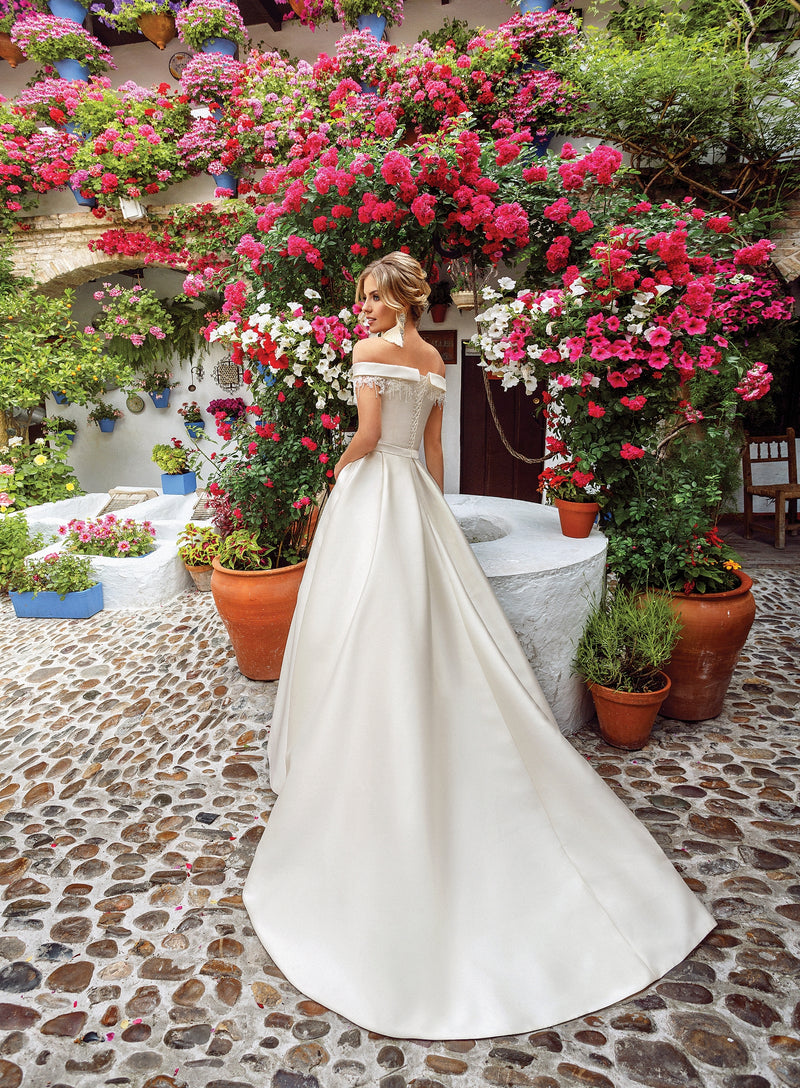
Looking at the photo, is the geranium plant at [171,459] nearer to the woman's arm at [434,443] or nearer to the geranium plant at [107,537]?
the geranium plant at [107,537]

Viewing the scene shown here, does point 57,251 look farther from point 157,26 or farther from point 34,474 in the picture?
point 34,474

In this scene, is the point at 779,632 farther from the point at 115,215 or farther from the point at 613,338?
the point at 115,215

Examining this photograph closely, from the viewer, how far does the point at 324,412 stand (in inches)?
134

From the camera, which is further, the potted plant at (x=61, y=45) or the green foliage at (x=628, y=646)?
the potted plant at (x=61, y=45)

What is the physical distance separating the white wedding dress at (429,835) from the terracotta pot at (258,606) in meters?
1.27

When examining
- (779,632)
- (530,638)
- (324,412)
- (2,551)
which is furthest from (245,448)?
(779,632)

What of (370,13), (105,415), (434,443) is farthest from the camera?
(105,415)

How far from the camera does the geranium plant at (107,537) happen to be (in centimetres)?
537

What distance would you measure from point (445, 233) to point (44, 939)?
11.5 feet

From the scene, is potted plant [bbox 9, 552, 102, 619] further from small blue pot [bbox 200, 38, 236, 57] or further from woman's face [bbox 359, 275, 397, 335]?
small blue pot [bbox 200, 38, 236, 57]

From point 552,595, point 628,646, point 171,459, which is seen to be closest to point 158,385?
point 171,459

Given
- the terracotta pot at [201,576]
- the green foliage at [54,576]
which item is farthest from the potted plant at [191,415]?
the green foliage at [54,576]

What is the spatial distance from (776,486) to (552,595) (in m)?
5.10

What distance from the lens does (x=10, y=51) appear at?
6855 millimetres
